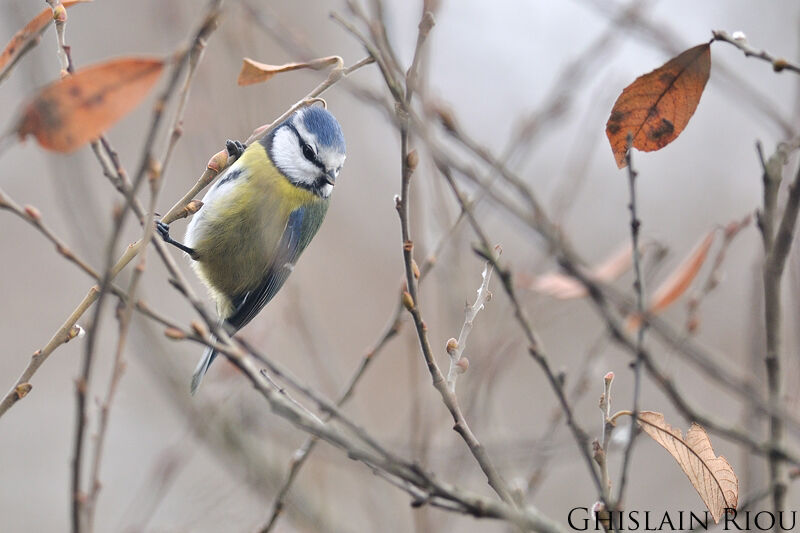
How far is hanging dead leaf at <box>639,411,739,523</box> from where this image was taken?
95cm

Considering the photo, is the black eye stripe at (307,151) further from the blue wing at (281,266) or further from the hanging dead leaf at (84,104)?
the hanging dead leaf at (84,104)

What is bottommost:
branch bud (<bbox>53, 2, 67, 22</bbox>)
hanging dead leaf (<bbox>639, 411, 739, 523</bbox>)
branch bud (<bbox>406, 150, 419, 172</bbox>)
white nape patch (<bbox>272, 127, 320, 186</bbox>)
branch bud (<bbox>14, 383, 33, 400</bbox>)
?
branch bud (<bbox>14, 383, 33, 400</bbox>)

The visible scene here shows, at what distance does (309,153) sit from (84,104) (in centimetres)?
107

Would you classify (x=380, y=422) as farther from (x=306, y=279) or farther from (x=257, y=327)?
(x=257, y=327)

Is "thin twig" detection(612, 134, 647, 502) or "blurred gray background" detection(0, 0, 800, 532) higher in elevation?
"blurred gray background" detection(0, 0, 800, 532)

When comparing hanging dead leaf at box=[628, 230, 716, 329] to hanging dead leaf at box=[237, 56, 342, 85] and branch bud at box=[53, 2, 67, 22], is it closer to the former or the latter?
hanging dead leaf at box=[237, 56, 342, 85]

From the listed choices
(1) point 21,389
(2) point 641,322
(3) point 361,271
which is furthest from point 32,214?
(3) point 361,271

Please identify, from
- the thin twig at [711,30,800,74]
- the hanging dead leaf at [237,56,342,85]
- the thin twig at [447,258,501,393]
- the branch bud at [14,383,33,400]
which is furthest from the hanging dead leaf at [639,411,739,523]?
the branch bud at [14,383,33,400]

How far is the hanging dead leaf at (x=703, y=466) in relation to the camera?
95 centimetres

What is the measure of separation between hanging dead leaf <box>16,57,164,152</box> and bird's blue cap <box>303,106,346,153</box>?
3.11ft

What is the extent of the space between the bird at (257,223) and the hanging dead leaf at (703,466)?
3.42 feet

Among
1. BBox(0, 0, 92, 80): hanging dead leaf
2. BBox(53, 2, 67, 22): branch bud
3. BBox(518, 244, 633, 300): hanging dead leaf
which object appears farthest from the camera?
BBox(518, 244, 633, 300): hanging dead leaf

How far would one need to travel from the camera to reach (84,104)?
0.74 metres

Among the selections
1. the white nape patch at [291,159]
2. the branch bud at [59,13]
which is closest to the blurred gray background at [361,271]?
the white nape patch at [291,159]
